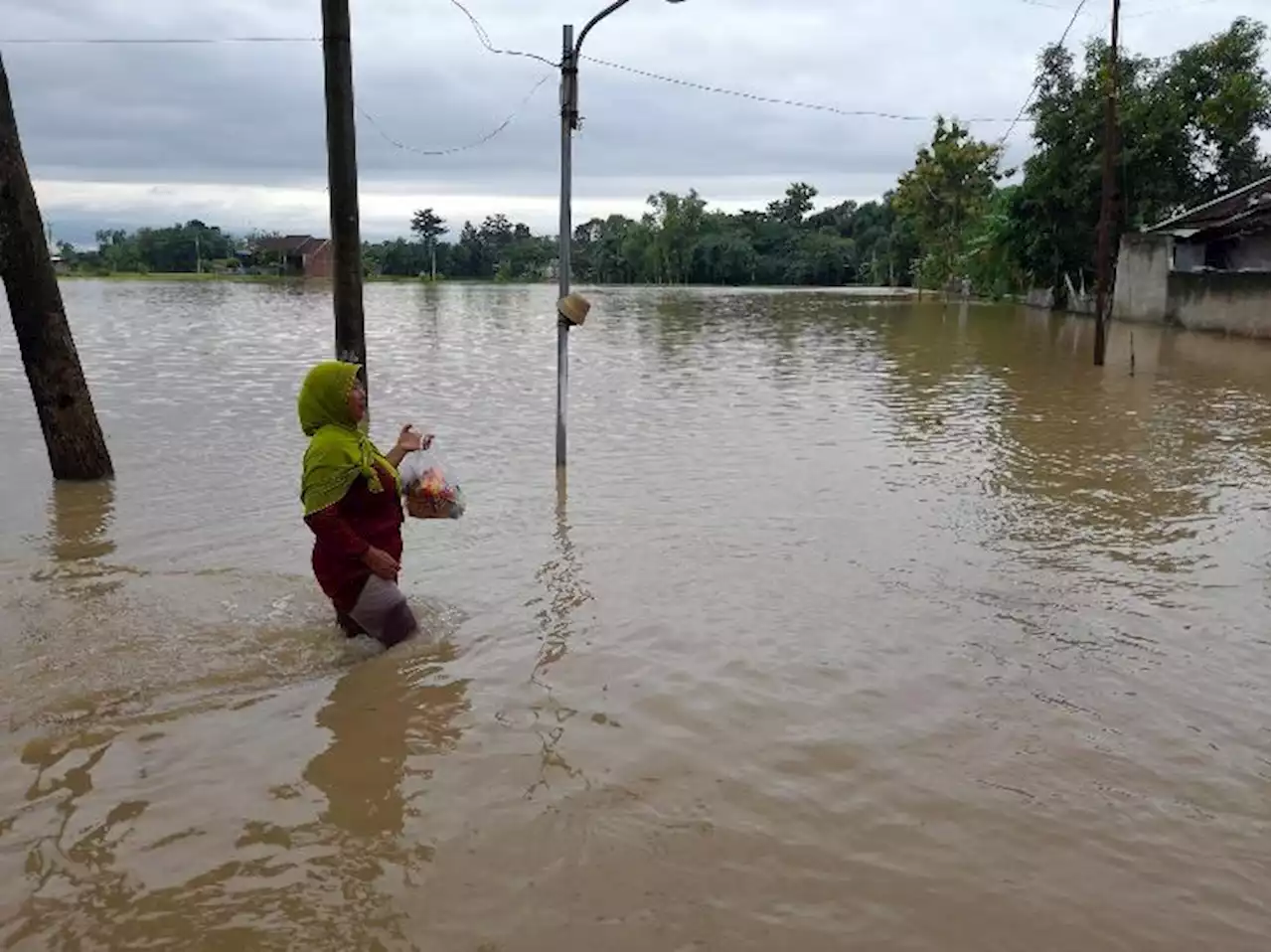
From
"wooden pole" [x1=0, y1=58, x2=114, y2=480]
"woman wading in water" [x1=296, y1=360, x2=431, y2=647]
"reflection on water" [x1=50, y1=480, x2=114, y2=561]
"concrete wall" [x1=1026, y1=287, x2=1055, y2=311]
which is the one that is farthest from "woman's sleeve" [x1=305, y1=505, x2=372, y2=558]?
"concrete wall" [x1=1026, y1=287, x2=1055, y2=311]

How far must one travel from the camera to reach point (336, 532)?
522cm

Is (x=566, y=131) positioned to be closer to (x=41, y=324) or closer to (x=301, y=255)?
(x=41, y=324)

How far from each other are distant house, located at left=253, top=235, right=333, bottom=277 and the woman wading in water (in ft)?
344

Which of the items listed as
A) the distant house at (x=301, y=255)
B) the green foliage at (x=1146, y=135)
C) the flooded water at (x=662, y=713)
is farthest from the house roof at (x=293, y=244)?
the flooded water at (x=662, y=713)

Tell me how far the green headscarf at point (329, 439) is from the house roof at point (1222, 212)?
3106 centimetres

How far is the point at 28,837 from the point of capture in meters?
3.83

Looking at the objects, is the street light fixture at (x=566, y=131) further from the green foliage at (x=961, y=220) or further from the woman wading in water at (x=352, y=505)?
the green foliage at (x=961, y=220)

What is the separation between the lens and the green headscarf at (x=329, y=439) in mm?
5145

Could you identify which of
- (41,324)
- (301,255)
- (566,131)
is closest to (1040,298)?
(566,131)

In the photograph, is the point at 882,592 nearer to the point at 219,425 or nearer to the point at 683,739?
the point at 683,739

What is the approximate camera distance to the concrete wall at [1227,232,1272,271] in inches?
1238

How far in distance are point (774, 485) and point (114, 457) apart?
23.2 feet

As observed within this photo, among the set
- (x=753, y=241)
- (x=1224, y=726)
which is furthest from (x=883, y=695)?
(x=753, y=241)

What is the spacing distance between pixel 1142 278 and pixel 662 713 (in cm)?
3520
